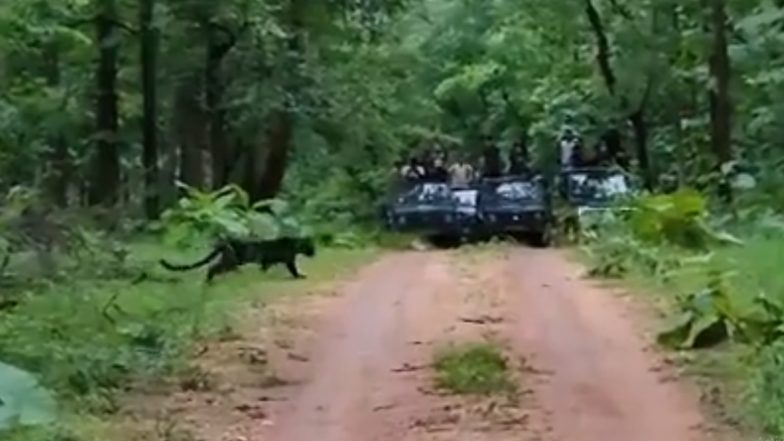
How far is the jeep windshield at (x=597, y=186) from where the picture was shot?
30.2 meters

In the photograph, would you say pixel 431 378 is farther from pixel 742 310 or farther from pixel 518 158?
pixel 518 158

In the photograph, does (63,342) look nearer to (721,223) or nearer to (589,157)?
(721,223)

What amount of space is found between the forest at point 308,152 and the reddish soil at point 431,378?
1.24ft

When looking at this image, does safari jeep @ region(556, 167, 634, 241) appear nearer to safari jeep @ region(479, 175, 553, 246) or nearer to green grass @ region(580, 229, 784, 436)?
safari jeep @ region(479, 175, 553, 246)

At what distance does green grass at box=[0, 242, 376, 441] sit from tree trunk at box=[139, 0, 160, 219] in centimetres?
694

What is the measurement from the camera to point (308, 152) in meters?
31.9

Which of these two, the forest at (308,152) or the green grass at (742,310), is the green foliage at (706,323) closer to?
the forest at (308,152)

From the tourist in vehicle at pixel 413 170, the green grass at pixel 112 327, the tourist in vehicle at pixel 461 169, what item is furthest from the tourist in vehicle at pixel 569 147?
the green grass at pixel 112 327

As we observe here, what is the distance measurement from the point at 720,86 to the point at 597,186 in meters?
8.14

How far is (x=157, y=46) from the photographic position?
26.0m

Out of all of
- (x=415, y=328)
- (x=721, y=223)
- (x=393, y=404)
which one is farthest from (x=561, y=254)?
(x=393, y=404)

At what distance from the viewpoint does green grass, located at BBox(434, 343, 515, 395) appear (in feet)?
32.4

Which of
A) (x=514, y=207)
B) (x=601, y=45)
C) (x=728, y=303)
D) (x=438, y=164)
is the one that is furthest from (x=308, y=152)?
(x=728, y=303)

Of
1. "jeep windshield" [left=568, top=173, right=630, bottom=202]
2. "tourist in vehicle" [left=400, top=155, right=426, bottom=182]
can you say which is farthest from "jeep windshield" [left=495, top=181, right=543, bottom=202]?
"tourist in vehicle" [left=400, top=155, right=426, bottom=182]
